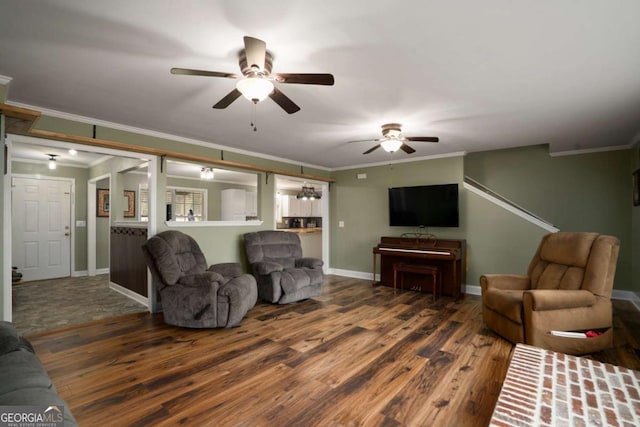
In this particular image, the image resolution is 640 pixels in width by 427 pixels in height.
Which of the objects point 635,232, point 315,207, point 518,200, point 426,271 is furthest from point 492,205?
point 315,207

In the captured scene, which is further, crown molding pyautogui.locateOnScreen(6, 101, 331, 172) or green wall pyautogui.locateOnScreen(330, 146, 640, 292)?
green wall pyautogui.locateOnScreen(330, 146, 640, 292)

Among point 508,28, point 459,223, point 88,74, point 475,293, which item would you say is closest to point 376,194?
point 459,223

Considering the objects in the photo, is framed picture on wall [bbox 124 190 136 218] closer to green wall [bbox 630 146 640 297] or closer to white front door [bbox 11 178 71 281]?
white front door [bbox 11 178 71 281]

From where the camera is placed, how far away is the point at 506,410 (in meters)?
1.42

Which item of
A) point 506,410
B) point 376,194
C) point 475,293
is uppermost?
point 376,194

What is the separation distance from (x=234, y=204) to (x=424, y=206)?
509 centimetres

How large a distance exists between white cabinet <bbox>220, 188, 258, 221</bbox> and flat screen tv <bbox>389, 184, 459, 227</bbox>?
4431 millimetres

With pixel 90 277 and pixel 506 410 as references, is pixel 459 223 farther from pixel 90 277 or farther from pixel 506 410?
pixel 90 277

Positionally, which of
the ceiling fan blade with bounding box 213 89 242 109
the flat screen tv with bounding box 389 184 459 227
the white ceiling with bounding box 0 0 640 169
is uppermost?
the white ceiling with bounding box 0 0 640 169

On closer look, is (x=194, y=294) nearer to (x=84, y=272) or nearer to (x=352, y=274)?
(x=352, y=274)

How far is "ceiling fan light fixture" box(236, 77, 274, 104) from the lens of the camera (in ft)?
6.63

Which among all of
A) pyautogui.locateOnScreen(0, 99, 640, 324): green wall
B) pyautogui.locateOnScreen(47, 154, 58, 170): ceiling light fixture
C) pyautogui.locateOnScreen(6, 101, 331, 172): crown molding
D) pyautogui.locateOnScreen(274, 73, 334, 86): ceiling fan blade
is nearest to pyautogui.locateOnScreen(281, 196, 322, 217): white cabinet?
pyautogui.locateOnScreen(0, 99, 640, 324): green wall

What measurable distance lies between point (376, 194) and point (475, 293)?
247 cm

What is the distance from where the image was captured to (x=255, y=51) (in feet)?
6.01
